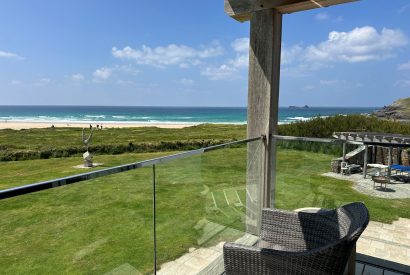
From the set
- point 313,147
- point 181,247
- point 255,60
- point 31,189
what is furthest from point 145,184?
point 313,147

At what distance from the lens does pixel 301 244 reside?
1890 mm

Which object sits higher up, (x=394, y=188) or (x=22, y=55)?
(x=22, y=55)

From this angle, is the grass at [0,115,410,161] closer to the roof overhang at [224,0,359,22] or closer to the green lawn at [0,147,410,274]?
the green lawn at [0,147,410,274]

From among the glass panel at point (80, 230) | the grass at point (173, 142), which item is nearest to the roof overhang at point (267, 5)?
the glass panel at point (80, 230)

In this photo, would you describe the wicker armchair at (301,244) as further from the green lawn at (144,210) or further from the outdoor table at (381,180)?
the outdoor table at (381,180)

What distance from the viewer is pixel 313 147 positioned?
2.88m

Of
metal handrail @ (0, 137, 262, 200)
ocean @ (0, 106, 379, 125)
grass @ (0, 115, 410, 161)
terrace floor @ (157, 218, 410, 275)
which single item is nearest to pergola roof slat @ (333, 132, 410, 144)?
grass @ (0, 115, 410, 161)

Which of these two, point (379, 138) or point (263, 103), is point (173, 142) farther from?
point (263, 103)

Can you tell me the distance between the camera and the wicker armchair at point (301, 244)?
50.6 inches

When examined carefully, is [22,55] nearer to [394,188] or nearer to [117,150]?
[117,150]

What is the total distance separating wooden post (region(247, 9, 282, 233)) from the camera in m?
2.66

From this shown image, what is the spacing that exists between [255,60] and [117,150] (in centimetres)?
1695

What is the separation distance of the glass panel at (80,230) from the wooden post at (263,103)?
1.33m

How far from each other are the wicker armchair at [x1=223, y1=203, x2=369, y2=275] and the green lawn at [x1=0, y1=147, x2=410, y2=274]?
0.65 m
